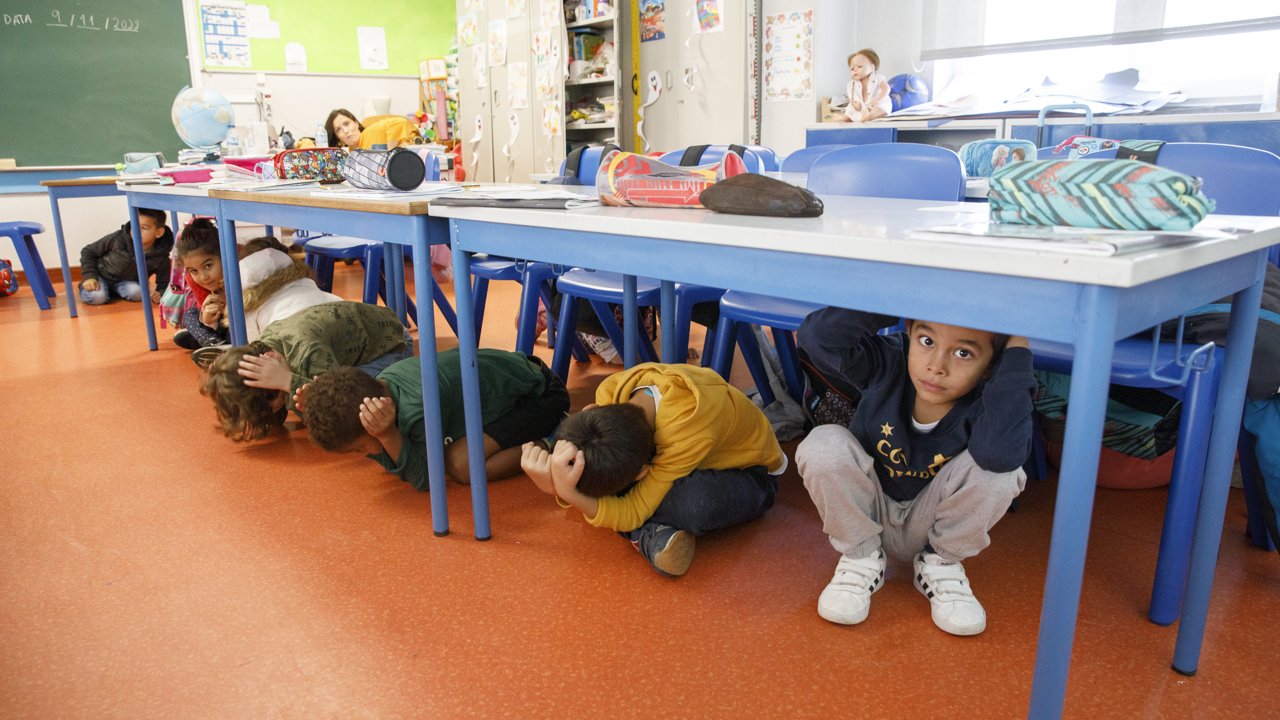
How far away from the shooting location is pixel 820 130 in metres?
4.76

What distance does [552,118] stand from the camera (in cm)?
594

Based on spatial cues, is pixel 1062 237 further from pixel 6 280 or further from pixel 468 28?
pixel 468 28

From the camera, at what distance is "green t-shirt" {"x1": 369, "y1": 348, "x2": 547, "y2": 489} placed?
1937mm

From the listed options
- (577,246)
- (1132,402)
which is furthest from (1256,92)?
(577,246)

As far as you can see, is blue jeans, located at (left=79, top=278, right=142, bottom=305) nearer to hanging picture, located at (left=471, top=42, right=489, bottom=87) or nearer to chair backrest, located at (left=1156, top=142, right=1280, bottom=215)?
hanging picture, located at (left=471, top=42, right=489, bottom=87)

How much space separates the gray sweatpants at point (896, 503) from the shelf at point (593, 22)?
463cm

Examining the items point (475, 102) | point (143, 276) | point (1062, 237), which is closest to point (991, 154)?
point (1062, 237)

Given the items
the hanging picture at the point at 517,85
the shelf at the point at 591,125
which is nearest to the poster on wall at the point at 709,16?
the shelf at the point at 591,125

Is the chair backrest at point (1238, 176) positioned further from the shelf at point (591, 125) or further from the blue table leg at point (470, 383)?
the shelf at point (591, 125)

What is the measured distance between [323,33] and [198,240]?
4208 mm

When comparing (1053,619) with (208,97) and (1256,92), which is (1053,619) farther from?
(208,97)

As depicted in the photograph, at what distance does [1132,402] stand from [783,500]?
2.32 ft

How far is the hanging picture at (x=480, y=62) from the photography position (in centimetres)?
651

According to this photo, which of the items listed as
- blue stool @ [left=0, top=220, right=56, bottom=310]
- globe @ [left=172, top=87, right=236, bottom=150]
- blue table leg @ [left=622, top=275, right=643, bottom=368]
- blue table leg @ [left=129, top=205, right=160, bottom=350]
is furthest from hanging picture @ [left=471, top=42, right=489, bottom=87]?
blue table leg @ [left=622, top=275, right=643, bottom=368]
